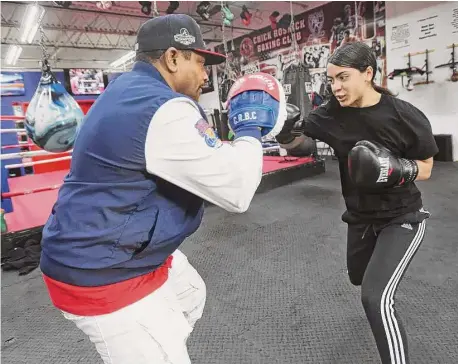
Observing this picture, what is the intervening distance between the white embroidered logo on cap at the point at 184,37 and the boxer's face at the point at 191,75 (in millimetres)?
36

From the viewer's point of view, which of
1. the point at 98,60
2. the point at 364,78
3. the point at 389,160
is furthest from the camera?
the point at 98,60

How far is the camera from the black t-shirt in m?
1.42

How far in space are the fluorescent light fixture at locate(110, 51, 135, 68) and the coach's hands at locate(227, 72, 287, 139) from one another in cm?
1154

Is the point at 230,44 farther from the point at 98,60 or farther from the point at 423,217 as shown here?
the point at 423,217

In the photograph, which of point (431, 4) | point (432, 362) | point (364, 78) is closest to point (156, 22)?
point (364, 78)

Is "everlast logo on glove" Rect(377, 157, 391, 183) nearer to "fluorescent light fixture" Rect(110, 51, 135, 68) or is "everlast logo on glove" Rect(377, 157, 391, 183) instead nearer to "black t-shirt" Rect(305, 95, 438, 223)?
"black t-shirt" Rect(305, 95, 438, 223)

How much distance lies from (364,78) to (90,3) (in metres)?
8.35

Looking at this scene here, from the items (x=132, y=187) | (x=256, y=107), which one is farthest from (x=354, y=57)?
(x=132, y=187)

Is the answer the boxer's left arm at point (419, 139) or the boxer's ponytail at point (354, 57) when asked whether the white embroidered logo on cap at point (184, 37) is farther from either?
the boxer's left arm at point (419, 139)

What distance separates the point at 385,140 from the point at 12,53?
A: 13.2 meters

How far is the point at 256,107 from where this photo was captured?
3.68ft

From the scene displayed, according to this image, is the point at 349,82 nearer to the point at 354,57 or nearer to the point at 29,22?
the point at 354,57

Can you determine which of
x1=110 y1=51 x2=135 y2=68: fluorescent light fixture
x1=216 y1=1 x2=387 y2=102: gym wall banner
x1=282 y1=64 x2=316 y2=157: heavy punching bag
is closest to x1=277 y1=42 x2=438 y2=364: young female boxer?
x1=282 y1=64 x2=316 y2=157: heavy punching bag

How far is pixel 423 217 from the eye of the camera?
143 cm
